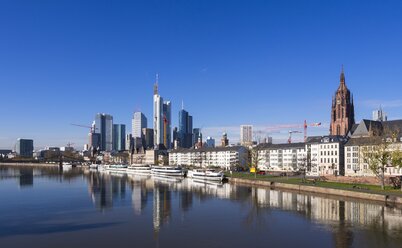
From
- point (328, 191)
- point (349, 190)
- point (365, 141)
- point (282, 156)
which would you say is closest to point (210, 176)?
point (365, 141)

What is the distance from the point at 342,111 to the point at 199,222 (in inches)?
5158

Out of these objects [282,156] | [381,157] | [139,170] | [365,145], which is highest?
[365,145]

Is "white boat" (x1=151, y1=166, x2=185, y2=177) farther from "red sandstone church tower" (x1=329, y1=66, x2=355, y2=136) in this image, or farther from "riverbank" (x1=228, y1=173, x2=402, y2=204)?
"red sandstone church tower" (x1=329, y1=66, x2=355, y2=136)

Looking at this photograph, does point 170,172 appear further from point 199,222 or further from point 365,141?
point 199,222

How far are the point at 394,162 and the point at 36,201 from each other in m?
71.7

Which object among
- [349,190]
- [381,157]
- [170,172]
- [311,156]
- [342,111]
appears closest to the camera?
[349,190]

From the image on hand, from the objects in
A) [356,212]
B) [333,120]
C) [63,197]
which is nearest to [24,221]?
[63,197]

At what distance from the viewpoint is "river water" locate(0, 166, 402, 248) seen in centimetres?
4194

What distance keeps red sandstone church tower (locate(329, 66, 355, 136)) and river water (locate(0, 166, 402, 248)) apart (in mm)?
95992

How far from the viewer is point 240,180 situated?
116312mm

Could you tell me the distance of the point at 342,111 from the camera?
549ft

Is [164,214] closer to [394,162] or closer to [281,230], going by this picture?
[281,230]

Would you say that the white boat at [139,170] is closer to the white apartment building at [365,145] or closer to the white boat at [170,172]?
the white boat at [170,172]

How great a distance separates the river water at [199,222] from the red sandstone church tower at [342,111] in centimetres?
9599
